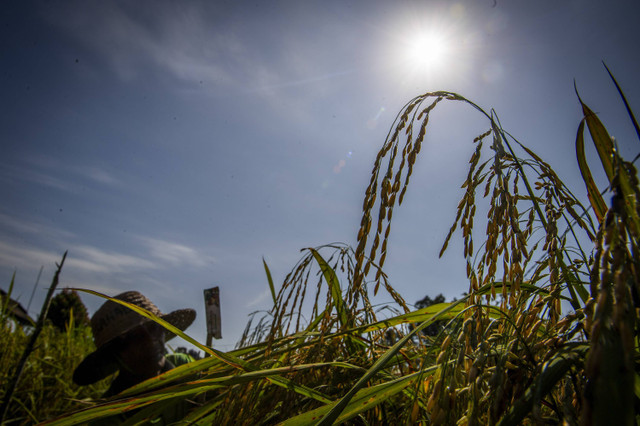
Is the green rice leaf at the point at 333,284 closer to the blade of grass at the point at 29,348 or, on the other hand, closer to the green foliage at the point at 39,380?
the blade of grass at the point at 29,348

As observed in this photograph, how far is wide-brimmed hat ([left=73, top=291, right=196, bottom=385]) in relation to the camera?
3.60 meters

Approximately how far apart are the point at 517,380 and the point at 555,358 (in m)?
0.15

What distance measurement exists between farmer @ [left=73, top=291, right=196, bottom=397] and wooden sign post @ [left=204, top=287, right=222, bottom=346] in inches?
22.5

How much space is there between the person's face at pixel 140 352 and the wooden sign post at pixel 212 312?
0.59 meters

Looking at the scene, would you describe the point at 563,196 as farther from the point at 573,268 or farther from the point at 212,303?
the point at 212,303

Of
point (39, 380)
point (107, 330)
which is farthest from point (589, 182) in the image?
point (39, 380)

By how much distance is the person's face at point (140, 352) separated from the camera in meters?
3.68

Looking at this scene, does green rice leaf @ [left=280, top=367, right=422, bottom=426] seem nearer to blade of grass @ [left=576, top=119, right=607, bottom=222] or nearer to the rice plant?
the rice plant

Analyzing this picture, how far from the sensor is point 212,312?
392cm

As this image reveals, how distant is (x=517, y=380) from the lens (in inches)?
24.8

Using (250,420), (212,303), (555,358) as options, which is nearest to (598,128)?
(555,358)

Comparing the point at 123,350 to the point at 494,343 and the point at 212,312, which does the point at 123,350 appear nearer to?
the point at 212,312

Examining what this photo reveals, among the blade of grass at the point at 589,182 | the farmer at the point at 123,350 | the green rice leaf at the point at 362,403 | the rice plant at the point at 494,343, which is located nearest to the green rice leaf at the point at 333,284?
the rice plant at the point at 494,343

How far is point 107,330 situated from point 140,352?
53cm
